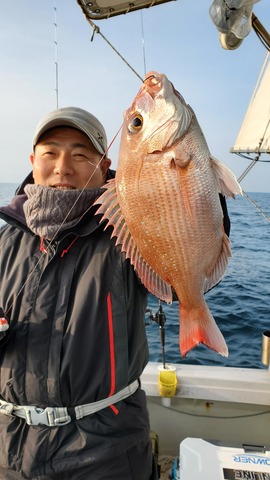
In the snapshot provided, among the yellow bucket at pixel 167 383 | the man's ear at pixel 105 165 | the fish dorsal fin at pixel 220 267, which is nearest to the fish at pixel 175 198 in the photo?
the fish dorsal fin at pixel 220 267

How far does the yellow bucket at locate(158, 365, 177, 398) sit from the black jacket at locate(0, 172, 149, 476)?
1.56 m

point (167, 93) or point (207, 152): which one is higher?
point (167, 93)

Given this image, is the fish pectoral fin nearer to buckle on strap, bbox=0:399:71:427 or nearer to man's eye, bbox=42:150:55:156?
man's eye, bbox=42:150:55:156

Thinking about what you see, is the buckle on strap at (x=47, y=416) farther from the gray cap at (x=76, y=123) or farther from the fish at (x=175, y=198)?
the gray cap at (x=76, y=123)

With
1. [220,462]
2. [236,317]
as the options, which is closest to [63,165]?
[220,462]

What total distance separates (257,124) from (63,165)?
15.1 feet

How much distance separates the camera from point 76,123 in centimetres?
199

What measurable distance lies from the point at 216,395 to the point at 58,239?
2335 mm

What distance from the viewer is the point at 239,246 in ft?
58.6

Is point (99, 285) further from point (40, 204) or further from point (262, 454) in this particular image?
point (262, 454)

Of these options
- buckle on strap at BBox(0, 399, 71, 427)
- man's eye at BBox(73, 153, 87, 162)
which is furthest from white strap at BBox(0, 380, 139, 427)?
man's eye at BBox(73, 153, 87, 162)

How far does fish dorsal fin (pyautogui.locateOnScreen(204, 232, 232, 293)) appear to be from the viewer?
5.02ft

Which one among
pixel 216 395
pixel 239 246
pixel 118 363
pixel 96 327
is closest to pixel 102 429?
pixel 118 363

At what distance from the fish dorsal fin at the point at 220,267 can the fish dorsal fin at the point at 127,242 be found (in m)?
0.17
